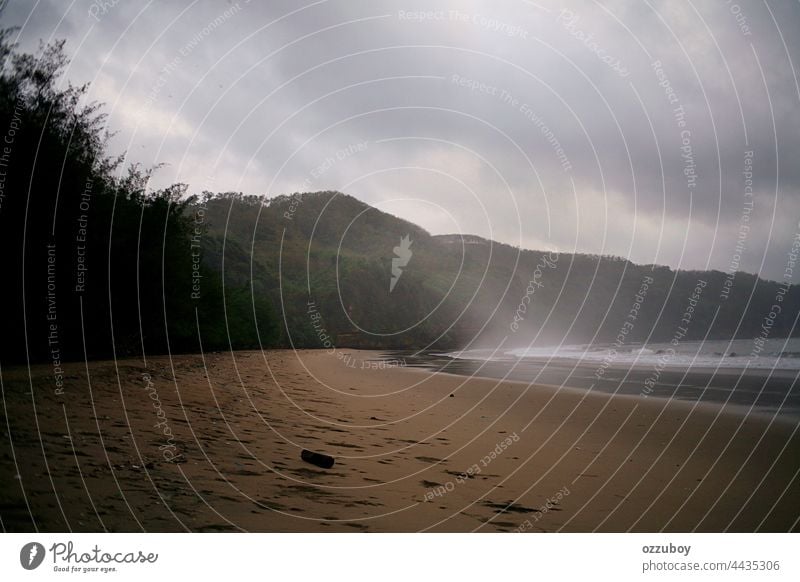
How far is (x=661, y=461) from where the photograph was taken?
7629 mm

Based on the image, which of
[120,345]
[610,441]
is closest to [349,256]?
[120,345]

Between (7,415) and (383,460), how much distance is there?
4603 millimetres

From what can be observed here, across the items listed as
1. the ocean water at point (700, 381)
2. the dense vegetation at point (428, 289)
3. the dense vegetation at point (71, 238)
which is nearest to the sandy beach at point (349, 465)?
the dense vegetation at point (71, 238)

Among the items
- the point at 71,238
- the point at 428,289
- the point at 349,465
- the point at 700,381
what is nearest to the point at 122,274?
the point at 71,238

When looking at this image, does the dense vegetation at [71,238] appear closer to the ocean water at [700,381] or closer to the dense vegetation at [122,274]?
the dense vegetation at [122,274]

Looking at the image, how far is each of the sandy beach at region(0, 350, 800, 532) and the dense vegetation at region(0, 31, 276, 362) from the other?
5.25 feet

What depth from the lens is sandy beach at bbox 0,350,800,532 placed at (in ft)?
14.1

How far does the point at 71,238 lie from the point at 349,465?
8.45m

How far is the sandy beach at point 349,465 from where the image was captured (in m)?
4.30

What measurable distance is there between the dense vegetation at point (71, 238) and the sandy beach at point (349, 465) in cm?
160

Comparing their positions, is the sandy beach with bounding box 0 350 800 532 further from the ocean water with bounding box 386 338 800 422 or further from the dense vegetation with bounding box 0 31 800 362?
the ocean water with bounding box 386 338 800 422

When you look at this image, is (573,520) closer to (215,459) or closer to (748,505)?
(748,505)

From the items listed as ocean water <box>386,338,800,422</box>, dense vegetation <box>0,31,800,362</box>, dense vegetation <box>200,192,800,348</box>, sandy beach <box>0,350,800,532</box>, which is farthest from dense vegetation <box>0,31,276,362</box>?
dense vegetation <box>200,192,800,348</box>

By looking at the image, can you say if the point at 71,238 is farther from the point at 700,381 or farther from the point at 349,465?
the point at 700,381
